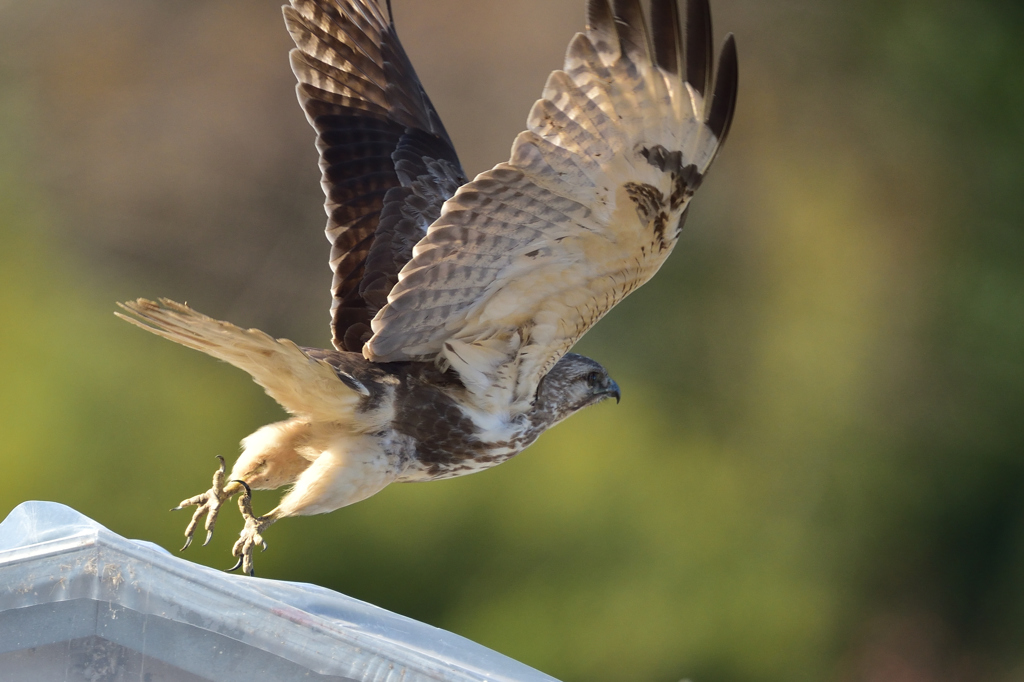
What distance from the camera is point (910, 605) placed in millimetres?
7055

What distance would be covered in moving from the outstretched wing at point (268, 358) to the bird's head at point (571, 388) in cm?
59

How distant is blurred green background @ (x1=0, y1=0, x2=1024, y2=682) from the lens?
6.13 meters

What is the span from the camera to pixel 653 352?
666cm

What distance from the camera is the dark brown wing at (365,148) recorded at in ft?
9.30

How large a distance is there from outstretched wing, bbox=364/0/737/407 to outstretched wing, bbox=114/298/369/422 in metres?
0.15

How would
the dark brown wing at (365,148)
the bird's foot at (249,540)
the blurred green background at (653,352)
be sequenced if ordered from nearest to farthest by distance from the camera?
the bird's foot at (249,540), the dark brown wing at (365,148), the blurred green background at (653,352)

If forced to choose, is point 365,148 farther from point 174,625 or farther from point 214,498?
point 174,625

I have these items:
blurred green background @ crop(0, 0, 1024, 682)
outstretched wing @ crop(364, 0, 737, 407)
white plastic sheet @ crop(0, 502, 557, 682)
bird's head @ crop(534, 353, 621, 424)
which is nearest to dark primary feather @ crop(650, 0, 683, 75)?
outstretched wing @ crop(364, 0, 737, 407)

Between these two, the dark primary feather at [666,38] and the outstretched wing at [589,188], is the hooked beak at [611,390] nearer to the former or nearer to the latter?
the outstretched wing at [589,188]

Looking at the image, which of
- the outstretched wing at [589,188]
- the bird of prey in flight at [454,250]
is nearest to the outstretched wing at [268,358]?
the bird of prey in flight at [454,250]

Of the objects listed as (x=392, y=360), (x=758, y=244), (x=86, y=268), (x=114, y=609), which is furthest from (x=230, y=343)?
(x=758, y=244)

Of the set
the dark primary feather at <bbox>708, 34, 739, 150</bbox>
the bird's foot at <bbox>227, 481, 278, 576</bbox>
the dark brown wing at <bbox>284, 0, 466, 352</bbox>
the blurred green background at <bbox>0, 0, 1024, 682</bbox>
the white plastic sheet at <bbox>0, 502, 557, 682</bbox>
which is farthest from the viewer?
the blurred green background at <bbox>0, 0, 1024, 682</bbox>

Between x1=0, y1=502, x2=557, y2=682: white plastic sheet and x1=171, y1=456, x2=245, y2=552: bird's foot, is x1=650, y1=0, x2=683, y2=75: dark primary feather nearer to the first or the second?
x1=0, y1=502, x2=557, y2=682: white plastic sheet

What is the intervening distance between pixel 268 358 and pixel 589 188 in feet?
2.69
